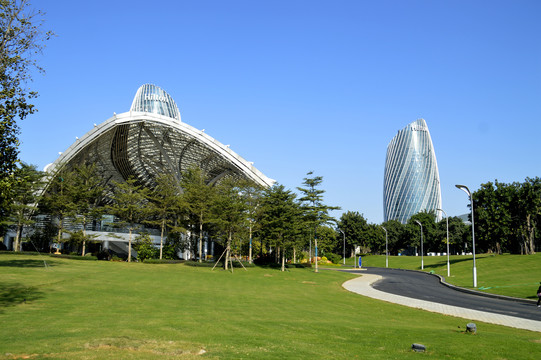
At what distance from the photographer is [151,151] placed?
236 ft

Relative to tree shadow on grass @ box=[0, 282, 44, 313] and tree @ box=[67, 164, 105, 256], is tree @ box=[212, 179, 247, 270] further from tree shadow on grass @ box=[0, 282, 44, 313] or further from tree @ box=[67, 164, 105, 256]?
tree shadow on grass @ box=[0, 282, 44, 313]

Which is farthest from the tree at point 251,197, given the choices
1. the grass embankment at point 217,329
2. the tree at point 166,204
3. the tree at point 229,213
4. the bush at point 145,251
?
the grass embankment at point 217,329

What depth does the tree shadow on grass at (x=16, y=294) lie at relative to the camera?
17.4 meters

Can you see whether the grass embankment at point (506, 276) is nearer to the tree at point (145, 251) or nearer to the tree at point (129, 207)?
the tree at point (145, 251)

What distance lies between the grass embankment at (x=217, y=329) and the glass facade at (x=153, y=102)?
17704 centimetres

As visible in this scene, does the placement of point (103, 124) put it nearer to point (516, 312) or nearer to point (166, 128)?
point (166, 128)

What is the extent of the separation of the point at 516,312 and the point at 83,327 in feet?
68.7

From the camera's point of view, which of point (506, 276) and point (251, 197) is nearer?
point (506, 276)

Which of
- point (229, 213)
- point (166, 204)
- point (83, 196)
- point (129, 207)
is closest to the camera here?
point (229, 213)

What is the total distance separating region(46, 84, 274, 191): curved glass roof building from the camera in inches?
2298

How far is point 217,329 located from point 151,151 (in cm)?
6250

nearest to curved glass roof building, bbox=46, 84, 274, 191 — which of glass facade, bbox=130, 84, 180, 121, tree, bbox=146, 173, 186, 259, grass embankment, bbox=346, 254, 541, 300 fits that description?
tree, bbox=146, 173, 186, 259

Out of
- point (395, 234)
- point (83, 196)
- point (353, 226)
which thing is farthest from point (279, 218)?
point (395, 234)

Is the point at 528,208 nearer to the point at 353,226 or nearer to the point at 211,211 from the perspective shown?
the point at 211,211
